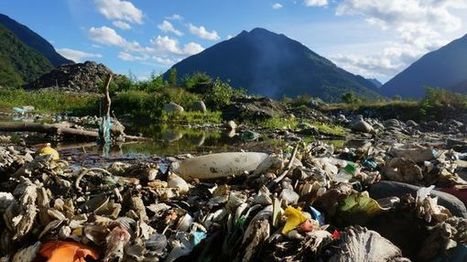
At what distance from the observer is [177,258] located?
132 inches

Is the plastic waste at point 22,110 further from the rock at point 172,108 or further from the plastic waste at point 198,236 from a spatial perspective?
the plastic waste at point 198,236

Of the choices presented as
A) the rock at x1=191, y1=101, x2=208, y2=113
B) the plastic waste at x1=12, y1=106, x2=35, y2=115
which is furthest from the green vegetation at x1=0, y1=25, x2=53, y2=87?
the rock at x1=191, y1=101, x2=208, y2=113

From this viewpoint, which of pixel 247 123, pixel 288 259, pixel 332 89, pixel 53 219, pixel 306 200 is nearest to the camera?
pixel 288 259

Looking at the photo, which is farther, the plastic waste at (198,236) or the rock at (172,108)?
the rock at (172,108)

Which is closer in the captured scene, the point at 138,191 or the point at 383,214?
the point at 383,214

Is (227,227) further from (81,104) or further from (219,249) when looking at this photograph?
(81,104)

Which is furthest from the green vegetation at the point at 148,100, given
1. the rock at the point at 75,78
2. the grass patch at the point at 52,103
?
the rock at the point at 75,78

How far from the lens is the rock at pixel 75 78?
38.8m

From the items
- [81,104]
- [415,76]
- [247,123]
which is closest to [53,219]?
[247,123]

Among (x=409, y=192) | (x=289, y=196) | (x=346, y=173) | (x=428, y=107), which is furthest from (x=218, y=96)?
(x=289, y=196)

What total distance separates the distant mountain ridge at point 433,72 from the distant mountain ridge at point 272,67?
295 inches

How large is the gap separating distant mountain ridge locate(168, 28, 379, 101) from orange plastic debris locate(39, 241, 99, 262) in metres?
111

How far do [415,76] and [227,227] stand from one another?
145230mm

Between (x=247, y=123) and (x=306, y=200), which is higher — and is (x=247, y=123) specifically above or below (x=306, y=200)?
below
